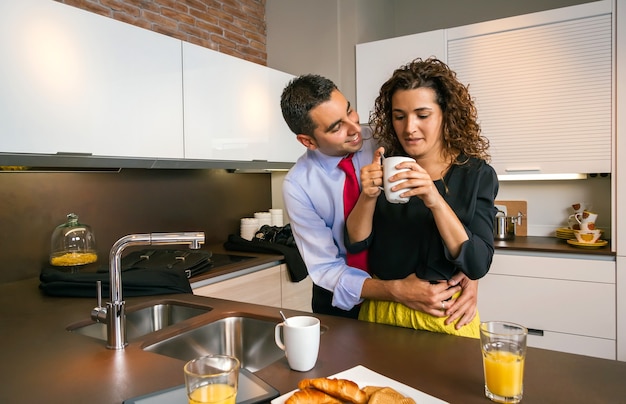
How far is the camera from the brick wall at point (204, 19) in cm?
274

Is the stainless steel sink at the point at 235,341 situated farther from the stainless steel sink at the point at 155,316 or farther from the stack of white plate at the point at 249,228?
the stack of white plate at the point at 249,228

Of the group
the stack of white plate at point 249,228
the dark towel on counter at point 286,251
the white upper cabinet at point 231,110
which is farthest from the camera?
the stack of white plate at point 249,228

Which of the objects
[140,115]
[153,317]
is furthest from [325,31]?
[153,317]

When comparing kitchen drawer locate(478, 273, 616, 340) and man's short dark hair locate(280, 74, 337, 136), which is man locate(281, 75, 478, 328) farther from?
kitchen drawer locate(478, 273, 616, 340)

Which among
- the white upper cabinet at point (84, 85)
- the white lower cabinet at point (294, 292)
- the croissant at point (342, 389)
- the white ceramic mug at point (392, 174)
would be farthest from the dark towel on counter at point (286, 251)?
the croissant at point (342, 389)

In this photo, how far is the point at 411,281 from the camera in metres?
1.31

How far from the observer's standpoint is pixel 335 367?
1.02m

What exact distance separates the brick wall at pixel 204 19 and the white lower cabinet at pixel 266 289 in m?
1.62

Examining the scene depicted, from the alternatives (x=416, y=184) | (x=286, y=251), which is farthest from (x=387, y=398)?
(x=286, y=251)

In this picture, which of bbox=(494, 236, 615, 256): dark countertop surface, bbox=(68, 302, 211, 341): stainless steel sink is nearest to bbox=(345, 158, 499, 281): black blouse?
bbox=(68, 302, 211, 341): stainless steel sink

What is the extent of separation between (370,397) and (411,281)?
527 millimetres

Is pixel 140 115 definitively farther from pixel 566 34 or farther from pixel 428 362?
pixel 566 34

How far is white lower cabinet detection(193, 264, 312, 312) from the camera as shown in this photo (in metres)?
2.44

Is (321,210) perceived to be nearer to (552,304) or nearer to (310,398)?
(310,398)
